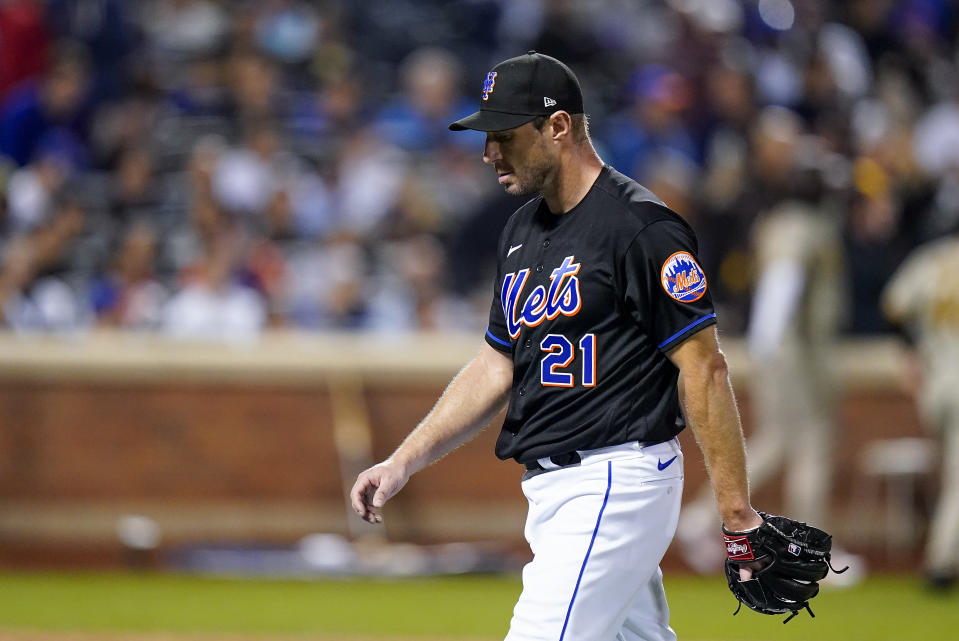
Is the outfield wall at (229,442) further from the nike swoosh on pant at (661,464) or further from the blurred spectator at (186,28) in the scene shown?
the nike swoosh on pant at (661,464)

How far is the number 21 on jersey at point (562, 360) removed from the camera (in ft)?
12.7

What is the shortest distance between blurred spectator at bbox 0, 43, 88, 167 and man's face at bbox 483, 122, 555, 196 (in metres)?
9.27

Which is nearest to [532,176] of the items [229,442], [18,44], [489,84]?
[489,84]

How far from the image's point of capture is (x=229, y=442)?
1072 centimetres

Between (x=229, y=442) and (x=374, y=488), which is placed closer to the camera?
(x=374, y=488)

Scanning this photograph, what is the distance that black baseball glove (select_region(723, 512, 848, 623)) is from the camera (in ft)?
12.3

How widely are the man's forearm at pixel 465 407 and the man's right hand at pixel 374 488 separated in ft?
0.52

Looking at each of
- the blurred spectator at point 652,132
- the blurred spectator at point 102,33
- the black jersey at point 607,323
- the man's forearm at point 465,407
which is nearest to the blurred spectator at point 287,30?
the blurred spectator at point 102,33

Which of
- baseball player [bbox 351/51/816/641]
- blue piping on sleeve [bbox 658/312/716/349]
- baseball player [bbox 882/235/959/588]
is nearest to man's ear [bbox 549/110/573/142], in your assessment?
baseball player [bbox 351/51/816/641]

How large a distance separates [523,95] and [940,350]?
610 centimetres

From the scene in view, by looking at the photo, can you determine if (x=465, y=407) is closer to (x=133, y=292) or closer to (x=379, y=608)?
(x=379, y=608)

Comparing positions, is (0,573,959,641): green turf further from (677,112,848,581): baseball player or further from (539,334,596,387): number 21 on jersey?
(539,334,596,387): number 21 on jersey

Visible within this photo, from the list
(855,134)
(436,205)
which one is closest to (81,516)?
(436,205)

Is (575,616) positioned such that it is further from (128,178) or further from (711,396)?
(128,178)
